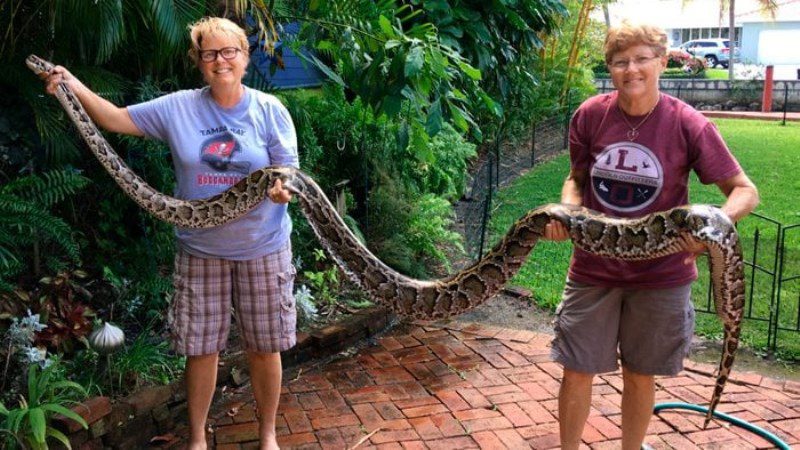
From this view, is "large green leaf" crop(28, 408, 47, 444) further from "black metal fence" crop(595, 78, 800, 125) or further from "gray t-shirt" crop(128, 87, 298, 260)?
"black metal fence" crop(595, 78, 800, 125)

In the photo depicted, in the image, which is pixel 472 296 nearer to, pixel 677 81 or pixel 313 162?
pixel 313 162

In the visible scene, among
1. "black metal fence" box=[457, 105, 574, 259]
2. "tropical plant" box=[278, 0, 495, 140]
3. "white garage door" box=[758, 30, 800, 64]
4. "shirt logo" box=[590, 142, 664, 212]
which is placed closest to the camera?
"shirt logo" box=[590, 142, 664, 212]

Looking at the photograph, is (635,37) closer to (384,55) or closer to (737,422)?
(384,55)

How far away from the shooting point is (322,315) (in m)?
→ 5.77

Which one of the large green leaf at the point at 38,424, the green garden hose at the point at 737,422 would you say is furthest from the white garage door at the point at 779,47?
the large green leaf at the point at 38,424

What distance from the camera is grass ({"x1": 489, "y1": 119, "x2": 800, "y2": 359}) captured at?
6.10 meters

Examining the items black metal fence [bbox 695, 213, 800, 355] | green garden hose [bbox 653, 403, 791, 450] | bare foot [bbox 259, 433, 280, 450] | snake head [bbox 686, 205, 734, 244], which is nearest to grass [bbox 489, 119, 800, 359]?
black metal fence [bbox 695, 213, 800, 355]

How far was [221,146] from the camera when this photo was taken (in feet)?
11.5

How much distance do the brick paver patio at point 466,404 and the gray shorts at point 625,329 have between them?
100cm

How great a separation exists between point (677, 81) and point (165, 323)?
26.8 metres

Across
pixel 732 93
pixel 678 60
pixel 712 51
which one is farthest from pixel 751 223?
pixel 712 51

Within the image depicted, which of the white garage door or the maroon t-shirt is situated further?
the white garage door

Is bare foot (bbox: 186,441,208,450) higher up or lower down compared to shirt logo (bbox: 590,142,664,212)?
lower down

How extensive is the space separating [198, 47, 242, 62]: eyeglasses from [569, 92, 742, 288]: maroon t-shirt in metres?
1.59
